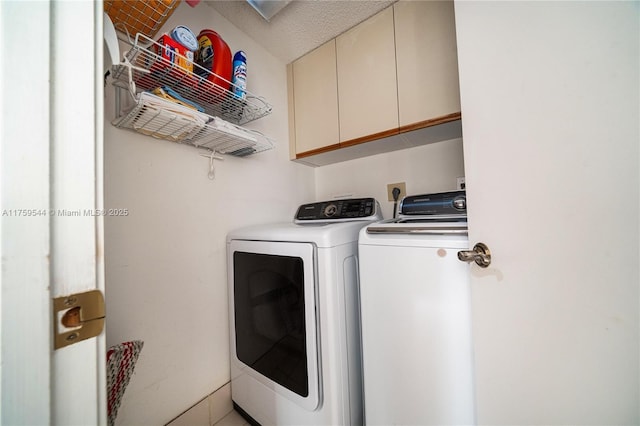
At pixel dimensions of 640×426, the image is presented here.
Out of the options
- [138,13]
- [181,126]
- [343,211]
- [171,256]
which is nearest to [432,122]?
[343,211]

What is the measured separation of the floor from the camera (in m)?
1.16

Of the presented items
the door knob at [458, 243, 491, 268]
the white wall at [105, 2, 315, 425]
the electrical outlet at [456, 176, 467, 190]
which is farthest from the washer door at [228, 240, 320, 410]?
the electrical outlet at [456, 176, 467, 190]

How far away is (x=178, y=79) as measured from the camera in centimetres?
91

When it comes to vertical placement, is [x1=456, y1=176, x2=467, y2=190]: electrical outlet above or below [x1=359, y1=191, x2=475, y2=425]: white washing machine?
above

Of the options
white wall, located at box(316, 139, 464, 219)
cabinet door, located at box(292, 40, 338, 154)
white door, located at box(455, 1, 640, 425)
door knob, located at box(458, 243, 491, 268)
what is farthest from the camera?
cabinet door, located at box(292, 40, 338, 154)

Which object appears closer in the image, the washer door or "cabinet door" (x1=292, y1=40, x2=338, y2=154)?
the washer door

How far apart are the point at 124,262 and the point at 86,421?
2.47 feet

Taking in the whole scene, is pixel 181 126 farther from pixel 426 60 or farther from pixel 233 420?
pixel 233 420

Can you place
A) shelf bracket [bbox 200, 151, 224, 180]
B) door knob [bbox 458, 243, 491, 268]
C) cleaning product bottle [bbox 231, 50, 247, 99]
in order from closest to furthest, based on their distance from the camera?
door knob [bbox 458, 243, 491, 268] < cleaning product bottle [bbox 231, 50, 247, 99] < shelf bracket [bbox 200, 151, 224, 180]

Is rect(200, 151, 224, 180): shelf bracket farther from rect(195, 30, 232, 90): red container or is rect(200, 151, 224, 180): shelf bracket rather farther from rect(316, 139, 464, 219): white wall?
rect(316, 139, 464, 219): white wall

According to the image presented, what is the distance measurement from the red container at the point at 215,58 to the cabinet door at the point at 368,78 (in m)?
0.69

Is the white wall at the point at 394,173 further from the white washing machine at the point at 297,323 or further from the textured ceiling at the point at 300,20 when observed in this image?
the textured ceiling at the point at 300,20

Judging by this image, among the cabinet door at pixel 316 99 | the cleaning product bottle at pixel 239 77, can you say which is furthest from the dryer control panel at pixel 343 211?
the cleaning product bottle at pixel 239 77

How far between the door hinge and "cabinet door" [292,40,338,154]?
4.38ft
